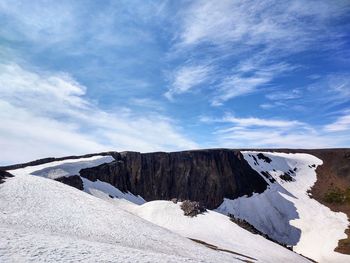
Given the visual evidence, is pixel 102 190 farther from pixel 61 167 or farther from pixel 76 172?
pixel 61 167

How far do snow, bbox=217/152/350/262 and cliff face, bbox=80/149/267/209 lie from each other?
4479 mm

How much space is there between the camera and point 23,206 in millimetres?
35250

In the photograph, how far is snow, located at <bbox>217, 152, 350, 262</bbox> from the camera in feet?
269

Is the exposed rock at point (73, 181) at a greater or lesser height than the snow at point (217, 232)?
greater

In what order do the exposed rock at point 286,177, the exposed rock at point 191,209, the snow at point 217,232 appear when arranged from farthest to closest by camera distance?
1. the exposed rock at point 286,177
2. the exposed rock at point 191,209
3. the snow at point 217,232

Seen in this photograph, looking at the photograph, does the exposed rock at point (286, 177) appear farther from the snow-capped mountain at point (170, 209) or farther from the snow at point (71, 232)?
the snow at point (71, 232)

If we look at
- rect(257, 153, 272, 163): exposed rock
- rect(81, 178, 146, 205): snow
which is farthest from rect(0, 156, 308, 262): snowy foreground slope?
rect(257, 153, 272, 163): exposed rock

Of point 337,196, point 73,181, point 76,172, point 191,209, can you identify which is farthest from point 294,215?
point 73,181

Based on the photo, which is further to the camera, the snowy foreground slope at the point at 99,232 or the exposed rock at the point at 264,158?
the exposed rock at the point at 264,158

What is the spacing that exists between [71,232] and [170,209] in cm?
3296

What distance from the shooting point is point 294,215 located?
9781cm

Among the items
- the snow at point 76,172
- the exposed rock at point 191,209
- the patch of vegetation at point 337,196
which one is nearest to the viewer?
the exposed rock at point 191,209

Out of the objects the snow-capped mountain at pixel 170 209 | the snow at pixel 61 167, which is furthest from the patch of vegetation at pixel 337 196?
the snow at pixel 61 167

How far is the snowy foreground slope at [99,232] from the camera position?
69.8 feet
